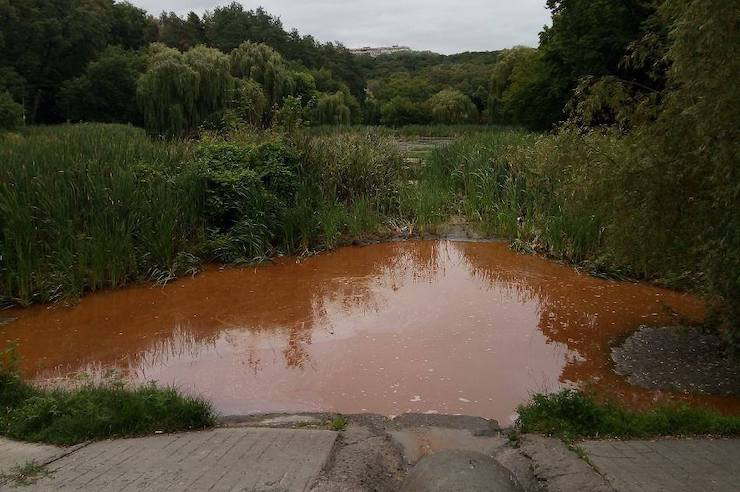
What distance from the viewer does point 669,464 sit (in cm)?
317

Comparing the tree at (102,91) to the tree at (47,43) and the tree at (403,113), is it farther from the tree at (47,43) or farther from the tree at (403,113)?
the tree at (403,113)

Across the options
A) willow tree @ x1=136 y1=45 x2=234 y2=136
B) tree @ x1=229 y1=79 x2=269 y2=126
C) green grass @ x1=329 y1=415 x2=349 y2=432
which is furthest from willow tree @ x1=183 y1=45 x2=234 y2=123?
green grass @ x1=329 y1=415 x2=349 y2=432

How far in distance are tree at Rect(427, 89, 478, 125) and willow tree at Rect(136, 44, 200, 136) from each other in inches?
1555

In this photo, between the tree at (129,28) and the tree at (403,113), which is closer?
the tree at (129,28)

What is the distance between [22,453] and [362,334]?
3399 mm

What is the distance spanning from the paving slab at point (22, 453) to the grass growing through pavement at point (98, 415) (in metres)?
0.10

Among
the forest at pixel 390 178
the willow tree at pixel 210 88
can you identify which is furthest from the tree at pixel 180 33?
the willow tree at pixel 210 88

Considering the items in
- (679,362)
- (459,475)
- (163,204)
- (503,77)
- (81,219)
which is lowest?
(679,362)

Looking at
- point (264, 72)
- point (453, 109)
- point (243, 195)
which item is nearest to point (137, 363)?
point (243, 195)

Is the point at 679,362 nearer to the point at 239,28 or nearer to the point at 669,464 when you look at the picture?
the point at 669,464

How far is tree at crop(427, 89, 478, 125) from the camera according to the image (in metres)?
56.0

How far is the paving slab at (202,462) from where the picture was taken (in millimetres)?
2959

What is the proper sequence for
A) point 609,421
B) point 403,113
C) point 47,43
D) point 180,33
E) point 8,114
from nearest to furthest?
point 609,421
point 8,114
point 47,43
point 180,33
point 403,113

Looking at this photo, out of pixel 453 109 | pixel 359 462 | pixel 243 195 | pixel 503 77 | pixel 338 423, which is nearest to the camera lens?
pixel 359 462
